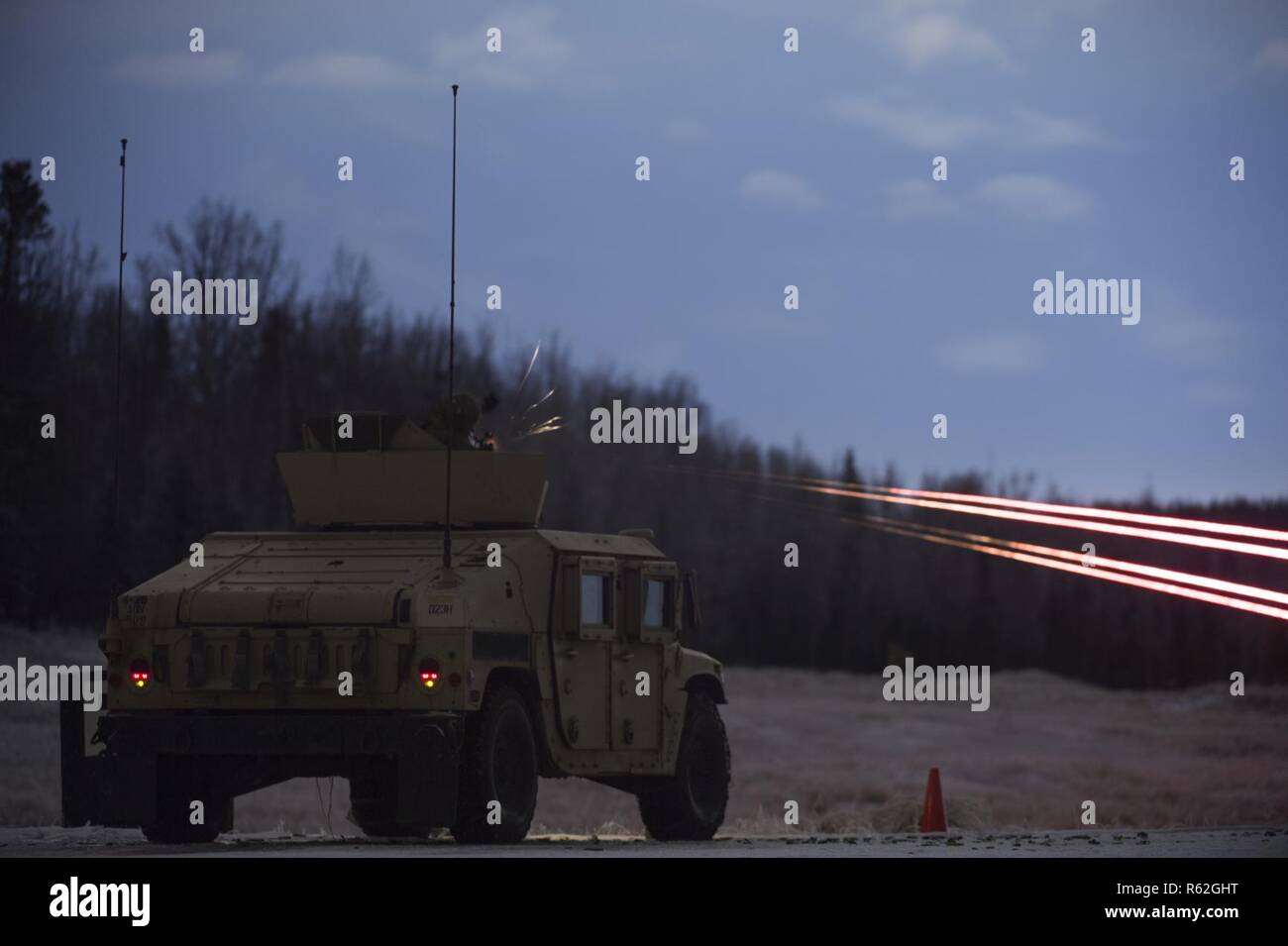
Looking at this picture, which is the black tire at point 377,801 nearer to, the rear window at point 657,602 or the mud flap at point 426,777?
the mud flap at point 426,777

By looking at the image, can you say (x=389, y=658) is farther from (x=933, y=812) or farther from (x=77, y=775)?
(x=933, y=812)

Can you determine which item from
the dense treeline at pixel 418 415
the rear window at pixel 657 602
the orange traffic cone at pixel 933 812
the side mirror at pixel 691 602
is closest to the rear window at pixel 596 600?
the rear window at pixel 657 602

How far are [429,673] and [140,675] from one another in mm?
2339

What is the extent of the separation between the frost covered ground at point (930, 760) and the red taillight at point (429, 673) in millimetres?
6480

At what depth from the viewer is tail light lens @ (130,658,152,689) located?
56.1 ft

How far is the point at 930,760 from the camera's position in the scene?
54.7 m

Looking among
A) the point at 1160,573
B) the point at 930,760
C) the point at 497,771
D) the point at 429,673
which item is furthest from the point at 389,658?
the point at 930,760

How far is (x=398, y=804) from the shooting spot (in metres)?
16.3

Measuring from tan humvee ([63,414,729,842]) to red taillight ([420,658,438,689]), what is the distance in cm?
1

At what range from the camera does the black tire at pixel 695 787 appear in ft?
65.7

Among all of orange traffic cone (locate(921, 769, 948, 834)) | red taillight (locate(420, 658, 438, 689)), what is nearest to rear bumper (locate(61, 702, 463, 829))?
red taillight (locate(420, 658, 438, 689))

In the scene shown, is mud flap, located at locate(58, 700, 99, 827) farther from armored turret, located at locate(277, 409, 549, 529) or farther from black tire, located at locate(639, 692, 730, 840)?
black tire, located at locate(639, 692, 730, 840)

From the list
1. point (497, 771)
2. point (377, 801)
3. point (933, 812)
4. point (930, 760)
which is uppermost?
point (497, 771)
